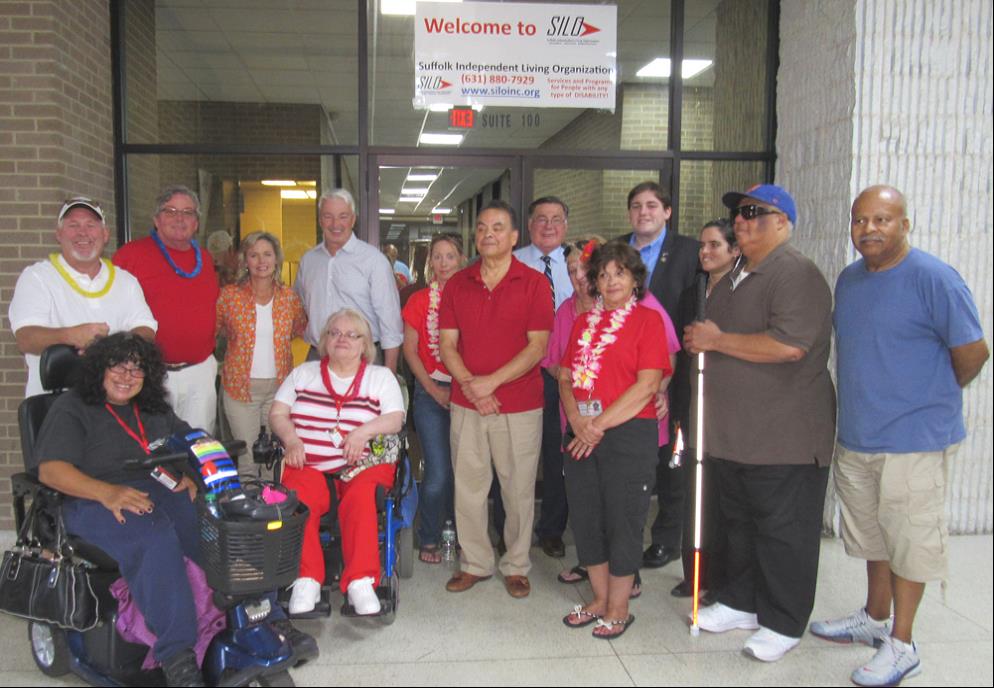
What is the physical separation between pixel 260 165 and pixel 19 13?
5.03 ft

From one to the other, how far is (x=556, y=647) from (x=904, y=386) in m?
1.67

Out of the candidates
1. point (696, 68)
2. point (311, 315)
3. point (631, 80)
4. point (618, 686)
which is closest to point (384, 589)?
point (618, 686)

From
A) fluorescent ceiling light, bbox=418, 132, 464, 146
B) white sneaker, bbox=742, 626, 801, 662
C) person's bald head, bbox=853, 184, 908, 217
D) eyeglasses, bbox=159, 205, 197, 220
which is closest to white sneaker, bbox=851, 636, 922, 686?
white sneaker, bbox=742, 626, 801, 662

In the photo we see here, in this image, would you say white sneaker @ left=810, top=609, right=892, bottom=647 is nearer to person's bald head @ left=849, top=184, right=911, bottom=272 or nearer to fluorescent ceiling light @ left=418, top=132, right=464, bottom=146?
person's bald head @ left=849, top=184, right=911, bottom=272

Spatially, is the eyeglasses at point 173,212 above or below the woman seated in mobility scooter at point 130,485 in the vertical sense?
above

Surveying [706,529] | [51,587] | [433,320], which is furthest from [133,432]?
[706,529]

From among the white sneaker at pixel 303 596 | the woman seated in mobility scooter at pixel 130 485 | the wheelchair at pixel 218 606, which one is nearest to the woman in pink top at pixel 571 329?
the white sneaker at pixel 303 596

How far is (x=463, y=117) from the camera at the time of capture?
5195 mm

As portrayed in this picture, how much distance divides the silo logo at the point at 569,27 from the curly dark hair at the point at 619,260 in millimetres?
2433

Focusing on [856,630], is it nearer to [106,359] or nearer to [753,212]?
[753,212]

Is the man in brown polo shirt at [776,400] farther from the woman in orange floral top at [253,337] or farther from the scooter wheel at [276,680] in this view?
the woman in orange floral top at [253,337]

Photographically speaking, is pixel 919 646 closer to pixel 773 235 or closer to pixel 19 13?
pixel 773 235

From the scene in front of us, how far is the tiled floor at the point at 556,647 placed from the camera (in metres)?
3.02

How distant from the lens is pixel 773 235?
10.2 ft
